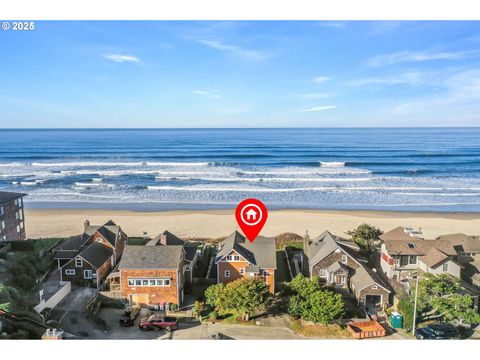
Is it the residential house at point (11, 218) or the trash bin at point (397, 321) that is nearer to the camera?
the trash bin at point (397, 321)

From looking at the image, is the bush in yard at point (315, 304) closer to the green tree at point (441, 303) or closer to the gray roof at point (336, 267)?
the green tree at point (441, 303)

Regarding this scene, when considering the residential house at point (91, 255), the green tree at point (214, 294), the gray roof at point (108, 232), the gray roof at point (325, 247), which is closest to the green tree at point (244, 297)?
the green tree at point (214, 294)

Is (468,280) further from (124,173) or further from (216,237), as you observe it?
(124,173)

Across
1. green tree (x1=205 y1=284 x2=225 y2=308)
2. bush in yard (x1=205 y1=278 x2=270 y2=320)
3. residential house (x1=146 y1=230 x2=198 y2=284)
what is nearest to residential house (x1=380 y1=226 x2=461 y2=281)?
bush in yard (x1=205 y1=278 x2=270 y2=320)

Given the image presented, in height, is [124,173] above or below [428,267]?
above

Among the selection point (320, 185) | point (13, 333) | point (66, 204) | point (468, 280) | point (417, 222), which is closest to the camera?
point (13, 333)

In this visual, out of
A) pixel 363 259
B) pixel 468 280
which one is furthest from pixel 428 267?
pixel 363 259
